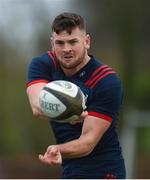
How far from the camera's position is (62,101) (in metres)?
5.39

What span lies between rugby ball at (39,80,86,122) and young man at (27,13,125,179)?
0.20 meters

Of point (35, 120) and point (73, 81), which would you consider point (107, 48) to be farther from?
point (73, 81)

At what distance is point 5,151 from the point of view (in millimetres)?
18656

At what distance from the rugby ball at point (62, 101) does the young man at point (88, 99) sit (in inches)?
7.7

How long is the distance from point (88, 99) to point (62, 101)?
1.93 feet

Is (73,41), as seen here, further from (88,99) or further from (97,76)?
(88,99)

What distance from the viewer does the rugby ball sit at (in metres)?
5.38

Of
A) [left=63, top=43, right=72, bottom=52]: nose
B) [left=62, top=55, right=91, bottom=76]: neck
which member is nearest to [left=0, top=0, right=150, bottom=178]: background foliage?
[left=62, top=55, right=91, bottom=76]: neck

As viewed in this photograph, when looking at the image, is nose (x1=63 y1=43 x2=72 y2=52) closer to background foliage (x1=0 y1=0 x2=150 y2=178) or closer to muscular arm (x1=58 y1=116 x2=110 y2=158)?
muscular arm (x1=58 y1=116 x2=110 y2=158)

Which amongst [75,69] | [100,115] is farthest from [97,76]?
[100,115]

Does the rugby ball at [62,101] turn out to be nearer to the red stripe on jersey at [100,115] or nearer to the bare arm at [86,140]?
the bare arm at [86,140]

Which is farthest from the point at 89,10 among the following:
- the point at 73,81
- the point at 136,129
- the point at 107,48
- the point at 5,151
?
the point at 73,81

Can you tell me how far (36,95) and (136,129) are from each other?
37.3 feet

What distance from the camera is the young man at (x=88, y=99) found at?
5.82m
